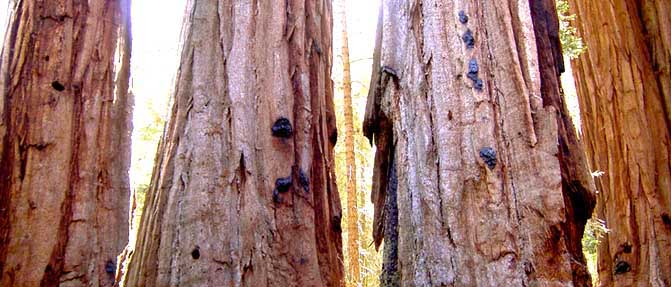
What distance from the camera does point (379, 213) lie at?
2520mm

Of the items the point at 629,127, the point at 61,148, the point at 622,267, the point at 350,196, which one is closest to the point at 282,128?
the point at 61,148

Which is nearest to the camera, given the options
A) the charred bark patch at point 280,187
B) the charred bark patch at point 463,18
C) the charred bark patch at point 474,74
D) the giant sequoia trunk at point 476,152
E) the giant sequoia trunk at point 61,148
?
the giant sequoia trunk at point 476,152

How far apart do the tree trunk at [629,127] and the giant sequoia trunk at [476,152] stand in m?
2.51

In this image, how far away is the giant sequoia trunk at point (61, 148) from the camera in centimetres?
336

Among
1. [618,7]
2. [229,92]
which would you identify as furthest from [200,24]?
[618,7]

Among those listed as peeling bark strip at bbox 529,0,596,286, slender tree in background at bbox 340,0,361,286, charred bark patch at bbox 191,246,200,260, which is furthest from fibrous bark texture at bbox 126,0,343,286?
slender tree in background at bbox 340,0,361,286

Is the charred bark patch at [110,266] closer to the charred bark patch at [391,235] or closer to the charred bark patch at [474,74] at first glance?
the charred bark patch at [391,235]

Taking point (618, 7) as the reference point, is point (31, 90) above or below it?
below

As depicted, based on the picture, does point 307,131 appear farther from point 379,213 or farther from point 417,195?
point 417,195

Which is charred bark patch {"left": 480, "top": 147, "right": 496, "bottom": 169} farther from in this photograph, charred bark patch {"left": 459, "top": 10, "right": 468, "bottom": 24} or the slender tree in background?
the slender tree in background

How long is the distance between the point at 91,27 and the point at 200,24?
147 cm

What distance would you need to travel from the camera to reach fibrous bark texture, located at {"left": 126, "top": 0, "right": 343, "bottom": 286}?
7.81 ft

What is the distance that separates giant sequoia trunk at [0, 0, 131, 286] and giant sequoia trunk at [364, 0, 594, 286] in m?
1.70

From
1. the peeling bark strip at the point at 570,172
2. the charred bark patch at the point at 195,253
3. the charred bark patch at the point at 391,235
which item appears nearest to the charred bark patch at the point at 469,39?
the peeling bark strip at the point at 570,172
